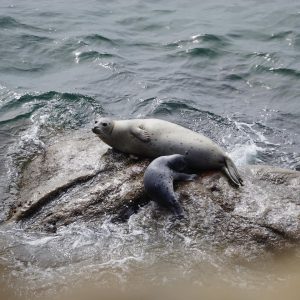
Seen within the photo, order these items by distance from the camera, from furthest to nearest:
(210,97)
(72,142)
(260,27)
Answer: (260,27) → (210,97) → (72,142)

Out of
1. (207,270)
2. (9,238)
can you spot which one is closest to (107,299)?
(207,270)

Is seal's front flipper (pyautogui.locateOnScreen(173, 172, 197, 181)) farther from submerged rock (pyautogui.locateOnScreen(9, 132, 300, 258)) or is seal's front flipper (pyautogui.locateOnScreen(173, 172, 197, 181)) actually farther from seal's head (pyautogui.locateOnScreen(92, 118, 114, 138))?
seal's head (pyautogui.locateOnScreen(92, 118, 114, 138))

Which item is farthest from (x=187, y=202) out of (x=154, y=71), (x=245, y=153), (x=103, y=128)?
(x=154, y=71)

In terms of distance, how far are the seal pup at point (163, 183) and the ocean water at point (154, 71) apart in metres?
0.78

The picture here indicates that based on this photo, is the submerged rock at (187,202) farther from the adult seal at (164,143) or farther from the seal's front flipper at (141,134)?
the seal's front flipper at (141,134)

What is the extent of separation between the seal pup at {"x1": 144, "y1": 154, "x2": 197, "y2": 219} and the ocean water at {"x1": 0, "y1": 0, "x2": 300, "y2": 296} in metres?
0.78

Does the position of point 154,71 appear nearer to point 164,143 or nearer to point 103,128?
point 103,128

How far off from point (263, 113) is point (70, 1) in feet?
29.0

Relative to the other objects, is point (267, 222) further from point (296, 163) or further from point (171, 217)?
point (296, 163)

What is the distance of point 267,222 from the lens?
527cm

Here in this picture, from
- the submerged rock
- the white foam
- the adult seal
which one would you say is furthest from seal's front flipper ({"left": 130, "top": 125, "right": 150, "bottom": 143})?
the white foam

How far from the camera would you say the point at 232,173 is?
5.91 m

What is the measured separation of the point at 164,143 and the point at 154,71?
15.5 feet

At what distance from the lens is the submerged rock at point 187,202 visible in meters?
5.16
